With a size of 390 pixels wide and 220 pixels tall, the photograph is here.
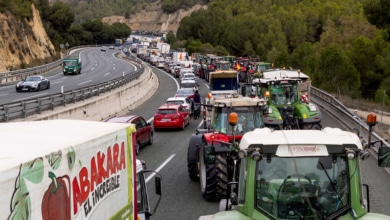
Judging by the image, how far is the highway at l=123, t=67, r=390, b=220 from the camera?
13859mm

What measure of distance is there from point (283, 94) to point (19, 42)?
5661 centimetres

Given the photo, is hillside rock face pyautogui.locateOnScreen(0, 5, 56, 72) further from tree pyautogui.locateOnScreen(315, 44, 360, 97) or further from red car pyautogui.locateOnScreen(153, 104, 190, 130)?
red car pyautogui.locateOnScreen(153, 104, 190, 130)

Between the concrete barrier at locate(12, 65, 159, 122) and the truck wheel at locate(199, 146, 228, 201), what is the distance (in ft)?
39.1

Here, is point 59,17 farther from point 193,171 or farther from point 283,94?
point 193,171

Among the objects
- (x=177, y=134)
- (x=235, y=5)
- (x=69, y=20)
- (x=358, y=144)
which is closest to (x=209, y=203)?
(x=358, y=144)

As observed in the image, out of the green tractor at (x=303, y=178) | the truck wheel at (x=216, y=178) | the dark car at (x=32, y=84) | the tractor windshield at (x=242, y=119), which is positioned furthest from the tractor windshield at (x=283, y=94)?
the dark car at (x=32, y=84)

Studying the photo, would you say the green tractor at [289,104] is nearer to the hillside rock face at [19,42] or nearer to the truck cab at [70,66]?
the truck cab at [70,66]

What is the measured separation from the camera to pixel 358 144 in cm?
671

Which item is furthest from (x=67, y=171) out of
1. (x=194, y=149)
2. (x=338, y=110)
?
(x=338, y=110)

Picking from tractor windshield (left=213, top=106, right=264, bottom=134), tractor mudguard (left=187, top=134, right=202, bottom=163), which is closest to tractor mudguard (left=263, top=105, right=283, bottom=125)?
tractor mudguard (left=187, top=134, right=202, bottom=163)

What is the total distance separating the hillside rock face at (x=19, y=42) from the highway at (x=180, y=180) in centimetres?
4333

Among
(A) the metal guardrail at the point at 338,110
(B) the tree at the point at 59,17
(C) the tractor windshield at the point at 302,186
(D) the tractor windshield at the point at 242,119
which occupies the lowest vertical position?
(A) the metal guardrail at the point at 338,110

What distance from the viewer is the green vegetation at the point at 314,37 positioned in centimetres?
4684

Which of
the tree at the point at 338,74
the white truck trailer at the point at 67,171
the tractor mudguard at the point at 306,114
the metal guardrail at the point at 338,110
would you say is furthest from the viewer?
the tree at the point at 338,74
